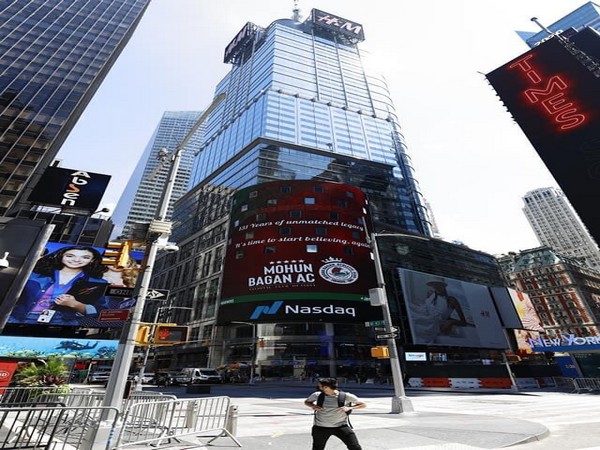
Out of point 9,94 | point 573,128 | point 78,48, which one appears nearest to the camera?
point 573,128

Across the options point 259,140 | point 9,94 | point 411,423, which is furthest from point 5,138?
point 411,423

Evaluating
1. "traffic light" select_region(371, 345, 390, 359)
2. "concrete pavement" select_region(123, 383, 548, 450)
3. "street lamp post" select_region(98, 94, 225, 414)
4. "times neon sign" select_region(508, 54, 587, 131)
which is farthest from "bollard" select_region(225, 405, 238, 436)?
"times neon sign" select_region(508, 54, 587, 131)

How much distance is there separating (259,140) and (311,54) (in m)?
52.2

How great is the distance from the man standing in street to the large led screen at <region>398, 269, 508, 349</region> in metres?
→ 49.9

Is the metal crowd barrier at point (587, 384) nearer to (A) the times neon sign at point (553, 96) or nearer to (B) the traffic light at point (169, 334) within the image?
(A) the times neon sign at point (553, 96)

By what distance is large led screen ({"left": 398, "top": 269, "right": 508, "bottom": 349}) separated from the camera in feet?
170

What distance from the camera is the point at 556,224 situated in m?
162

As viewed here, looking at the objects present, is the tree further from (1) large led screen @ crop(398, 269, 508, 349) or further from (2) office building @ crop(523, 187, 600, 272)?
(2) office building @ crop(523, 187, 600, 272)

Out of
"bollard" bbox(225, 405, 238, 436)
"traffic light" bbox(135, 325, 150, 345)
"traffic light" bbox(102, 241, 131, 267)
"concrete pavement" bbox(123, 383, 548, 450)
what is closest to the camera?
"concrete pavement" bbox(123, 383, 548, 450)

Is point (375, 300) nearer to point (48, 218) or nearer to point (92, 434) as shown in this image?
point (92, 434)

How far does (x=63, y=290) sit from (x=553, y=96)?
193ft

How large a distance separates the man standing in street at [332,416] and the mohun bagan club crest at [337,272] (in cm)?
3811

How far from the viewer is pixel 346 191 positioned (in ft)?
179

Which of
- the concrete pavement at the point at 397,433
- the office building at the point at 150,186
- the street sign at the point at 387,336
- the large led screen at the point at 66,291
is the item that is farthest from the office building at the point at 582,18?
the office building at the point at 150,186
